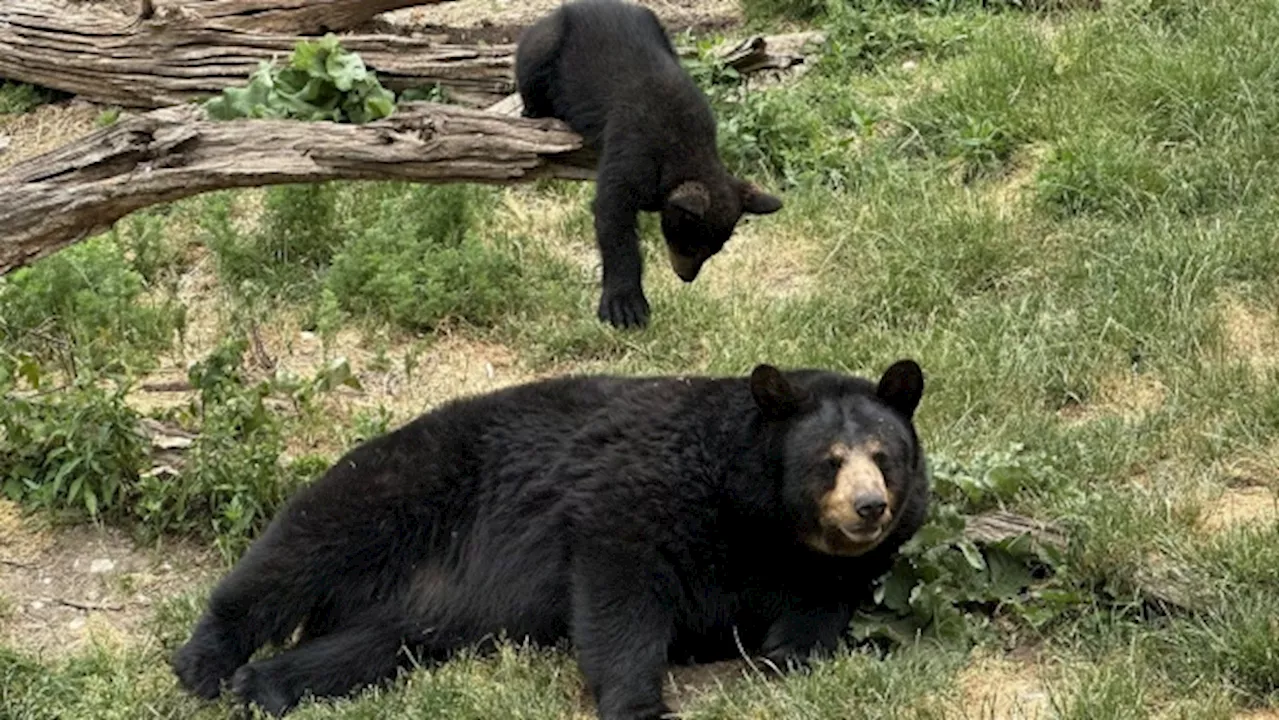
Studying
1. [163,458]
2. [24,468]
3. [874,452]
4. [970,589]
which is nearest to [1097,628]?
[970,589]

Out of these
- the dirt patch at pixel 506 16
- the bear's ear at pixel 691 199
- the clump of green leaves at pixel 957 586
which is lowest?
the clump of green leaves at pixel 957 586

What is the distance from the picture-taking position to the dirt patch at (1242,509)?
21.0ft

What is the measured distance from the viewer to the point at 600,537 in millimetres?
6125

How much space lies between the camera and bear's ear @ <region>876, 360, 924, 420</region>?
6.23m

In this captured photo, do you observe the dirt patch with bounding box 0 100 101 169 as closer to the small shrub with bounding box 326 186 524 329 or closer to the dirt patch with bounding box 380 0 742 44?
the dirt patch with bounding box 380 0 742 44

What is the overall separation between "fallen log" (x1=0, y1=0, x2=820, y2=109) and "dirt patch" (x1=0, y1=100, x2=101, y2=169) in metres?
0.11

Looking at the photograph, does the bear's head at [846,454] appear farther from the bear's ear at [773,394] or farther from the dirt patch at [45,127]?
the dirt patch at [45,127]

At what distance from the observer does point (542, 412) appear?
21.9 feet

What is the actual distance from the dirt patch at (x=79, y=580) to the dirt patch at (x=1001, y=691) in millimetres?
2837

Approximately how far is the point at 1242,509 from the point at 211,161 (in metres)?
3.71

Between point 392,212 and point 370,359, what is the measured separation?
1.07 m

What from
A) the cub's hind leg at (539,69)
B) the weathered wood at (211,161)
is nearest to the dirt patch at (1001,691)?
the weathered wood at (211,161)

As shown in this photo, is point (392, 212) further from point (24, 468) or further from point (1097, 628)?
point (1097, 628)

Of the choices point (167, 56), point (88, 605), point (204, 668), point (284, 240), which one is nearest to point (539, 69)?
point (284, 240)
